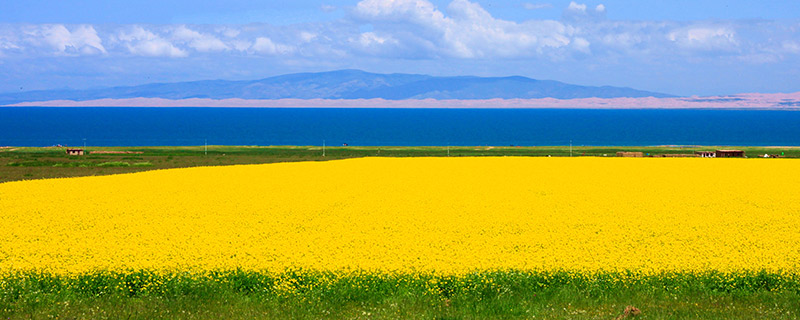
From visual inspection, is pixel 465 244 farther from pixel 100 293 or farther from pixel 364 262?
pixel 100 293

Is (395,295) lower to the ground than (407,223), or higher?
lower

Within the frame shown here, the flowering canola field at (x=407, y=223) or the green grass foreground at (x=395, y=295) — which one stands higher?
the flowering canola field at (x=407, y=223)

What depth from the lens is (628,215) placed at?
74.6 feet

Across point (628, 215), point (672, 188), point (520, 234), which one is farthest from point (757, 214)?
point (520, 234)

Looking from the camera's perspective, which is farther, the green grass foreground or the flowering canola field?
the flowering canola field

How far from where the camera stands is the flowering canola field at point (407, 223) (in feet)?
56.6

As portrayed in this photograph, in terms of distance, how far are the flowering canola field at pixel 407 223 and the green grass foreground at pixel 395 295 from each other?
0.62 m

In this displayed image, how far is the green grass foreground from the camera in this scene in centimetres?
1385

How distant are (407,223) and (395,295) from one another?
6691mm

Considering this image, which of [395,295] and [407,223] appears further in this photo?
[407,223]

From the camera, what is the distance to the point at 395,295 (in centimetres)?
1502

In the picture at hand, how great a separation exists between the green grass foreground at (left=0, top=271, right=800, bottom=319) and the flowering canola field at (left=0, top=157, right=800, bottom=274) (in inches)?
24.4

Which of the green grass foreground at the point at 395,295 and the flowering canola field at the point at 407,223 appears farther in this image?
the flowering canola field at the point at 407,223

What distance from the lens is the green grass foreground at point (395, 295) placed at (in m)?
13.9
